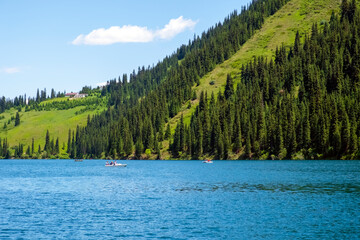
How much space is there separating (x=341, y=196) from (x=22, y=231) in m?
50.5

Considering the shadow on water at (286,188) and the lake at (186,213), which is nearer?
the lake at (186,213)

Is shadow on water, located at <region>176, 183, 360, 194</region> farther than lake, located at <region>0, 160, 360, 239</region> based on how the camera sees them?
Yes

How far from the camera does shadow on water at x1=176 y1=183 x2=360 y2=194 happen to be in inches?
2683

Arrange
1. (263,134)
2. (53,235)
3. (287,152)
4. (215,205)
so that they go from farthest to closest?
(263,134), (287,152), (215,205), (53,235)

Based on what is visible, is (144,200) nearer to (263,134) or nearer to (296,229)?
(296,229)

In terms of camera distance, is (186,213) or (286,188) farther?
(286,188)

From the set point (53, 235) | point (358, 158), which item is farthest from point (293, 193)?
point (358, 158)

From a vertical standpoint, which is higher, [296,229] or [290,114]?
[290,114]

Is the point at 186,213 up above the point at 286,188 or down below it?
below

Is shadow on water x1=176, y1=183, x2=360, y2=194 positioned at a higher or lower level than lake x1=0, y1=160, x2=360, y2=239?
higher

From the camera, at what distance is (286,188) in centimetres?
7275

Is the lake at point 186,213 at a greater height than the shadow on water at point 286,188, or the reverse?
the shadow on water at point 286,188

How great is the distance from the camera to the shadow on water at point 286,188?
2683 inches

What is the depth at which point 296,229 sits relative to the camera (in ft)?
132
